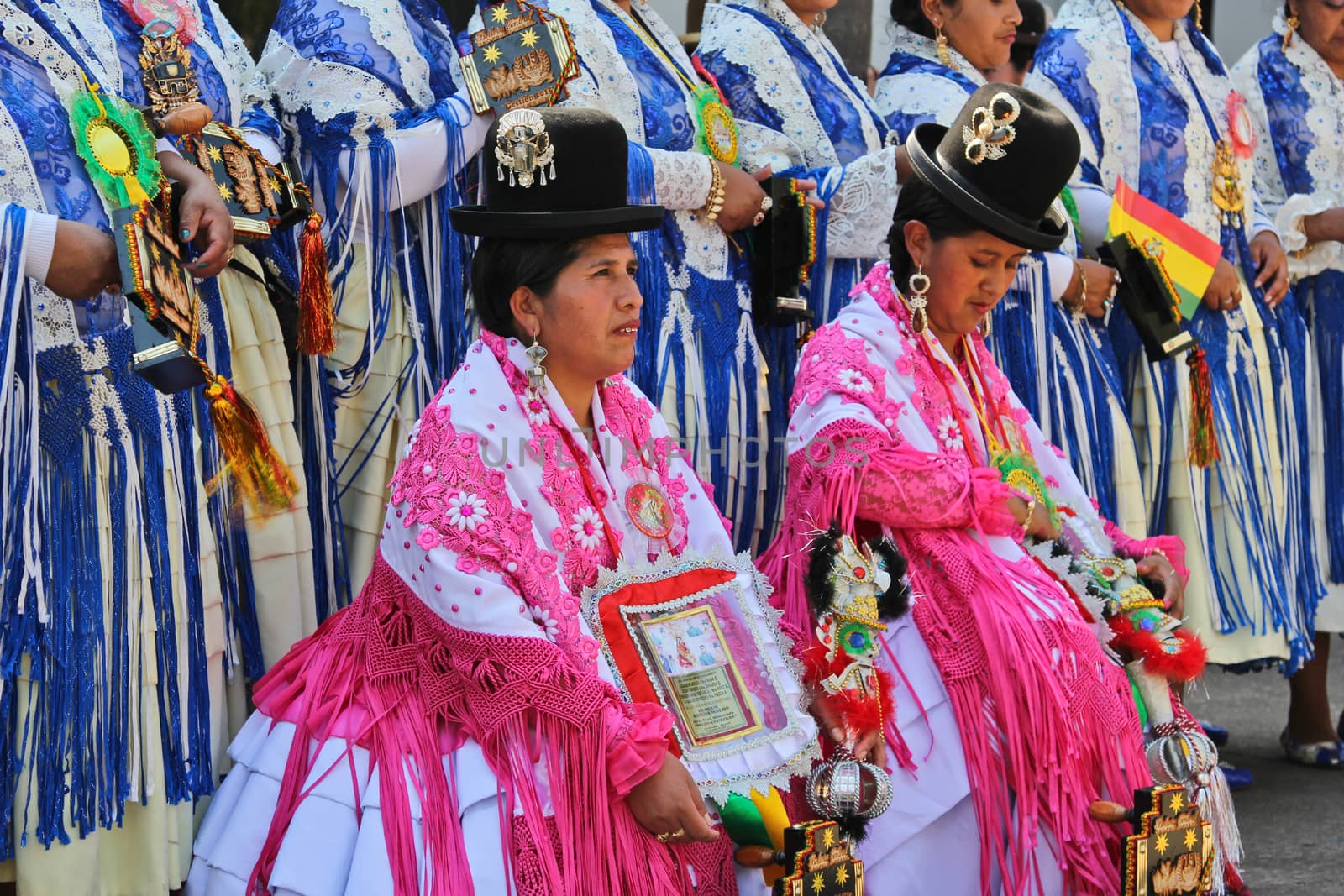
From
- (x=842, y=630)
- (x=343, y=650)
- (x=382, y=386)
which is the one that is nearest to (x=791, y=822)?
(x=842, y=630)

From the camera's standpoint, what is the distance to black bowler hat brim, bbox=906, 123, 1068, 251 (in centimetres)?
321

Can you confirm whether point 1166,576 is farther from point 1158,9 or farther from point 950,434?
point 1158,9

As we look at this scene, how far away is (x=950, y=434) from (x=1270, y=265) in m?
1.97

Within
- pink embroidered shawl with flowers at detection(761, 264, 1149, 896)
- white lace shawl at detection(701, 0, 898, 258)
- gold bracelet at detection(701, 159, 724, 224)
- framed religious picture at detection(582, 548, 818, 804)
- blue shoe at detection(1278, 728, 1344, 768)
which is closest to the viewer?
framed religious picture at detection(582, 548, 818, 804)

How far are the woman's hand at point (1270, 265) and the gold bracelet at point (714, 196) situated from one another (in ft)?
6.14

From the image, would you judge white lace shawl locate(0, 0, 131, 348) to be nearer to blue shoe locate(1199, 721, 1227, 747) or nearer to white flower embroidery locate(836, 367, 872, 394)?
white flower embroidery locate(836, 367, 872, 394)

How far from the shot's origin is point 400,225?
3545 mm

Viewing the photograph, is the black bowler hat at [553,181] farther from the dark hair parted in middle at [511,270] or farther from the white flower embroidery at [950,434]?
the white flower embroidery at [950,434]

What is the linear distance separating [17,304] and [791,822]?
156 cm

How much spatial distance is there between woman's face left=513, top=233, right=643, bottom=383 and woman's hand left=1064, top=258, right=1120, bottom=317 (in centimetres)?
195

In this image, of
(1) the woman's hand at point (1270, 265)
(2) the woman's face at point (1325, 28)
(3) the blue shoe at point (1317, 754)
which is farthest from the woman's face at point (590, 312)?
(2) the woman's face at point (1325, 28)

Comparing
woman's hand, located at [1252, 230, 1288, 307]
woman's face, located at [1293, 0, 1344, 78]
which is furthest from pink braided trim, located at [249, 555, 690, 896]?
woman's face, located at [1293, 0, 1344, 78]

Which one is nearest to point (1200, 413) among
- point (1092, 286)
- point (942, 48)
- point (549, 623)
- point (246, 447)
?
point (1092, 286)

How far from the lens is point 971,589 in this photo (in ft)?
9.99
